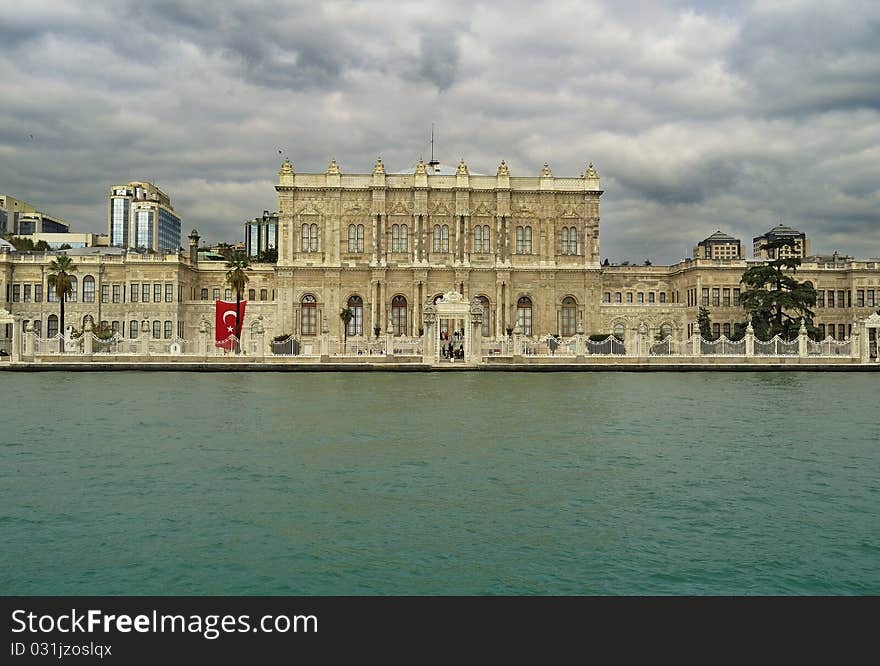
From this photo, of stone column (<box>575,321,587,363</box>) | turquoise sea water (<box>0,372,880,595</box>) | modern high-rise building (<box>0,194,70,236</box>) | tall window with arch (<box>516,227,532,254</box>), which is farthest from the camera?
modern high-rise building (<box>0,194,70,236</box>)

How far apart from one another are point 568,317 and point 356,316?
1462 centimetres

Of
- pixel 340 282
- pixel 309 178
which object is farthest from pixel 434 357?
pixel 309 178

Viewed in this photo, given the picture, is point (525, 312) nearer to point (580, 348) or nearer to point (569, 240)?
point (569, 240)

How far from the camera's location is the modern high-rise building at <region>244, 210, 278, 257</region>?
128000mm

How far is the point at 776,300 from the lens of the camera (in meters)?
50.9

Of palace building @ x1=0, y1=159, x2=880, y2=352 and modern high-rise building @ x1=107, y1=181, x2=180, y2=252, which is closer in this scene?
palace building @ x1=0, y1=159, x2=880, y2=352

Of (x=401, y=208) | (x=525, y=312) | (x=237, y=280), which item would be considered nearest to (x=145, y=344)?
(x=237, y=280)

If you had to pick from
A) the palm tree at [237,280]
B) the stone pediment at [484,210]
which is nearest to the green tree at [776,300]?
the stone pediment at [484,210]

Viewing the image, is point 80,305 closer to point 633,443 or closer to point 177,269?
point 177,269

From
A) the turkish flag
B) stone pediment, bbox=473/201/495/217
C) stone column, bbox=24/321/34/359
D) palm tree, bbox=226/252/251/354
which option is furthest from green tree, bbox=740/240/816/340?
stone column, bbox=24/321/34/359

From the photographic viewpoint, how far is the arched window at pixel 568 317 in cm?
5534

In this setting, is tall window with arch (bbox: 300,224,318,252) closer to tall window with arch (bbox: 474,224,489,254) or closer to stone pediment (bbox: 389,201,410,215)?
stone pediment (bbox: 389,201,410,215)

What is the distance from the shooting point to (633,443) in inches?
609

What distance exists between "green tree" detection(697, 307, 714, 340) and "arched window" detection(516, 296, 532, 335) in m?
12.0
